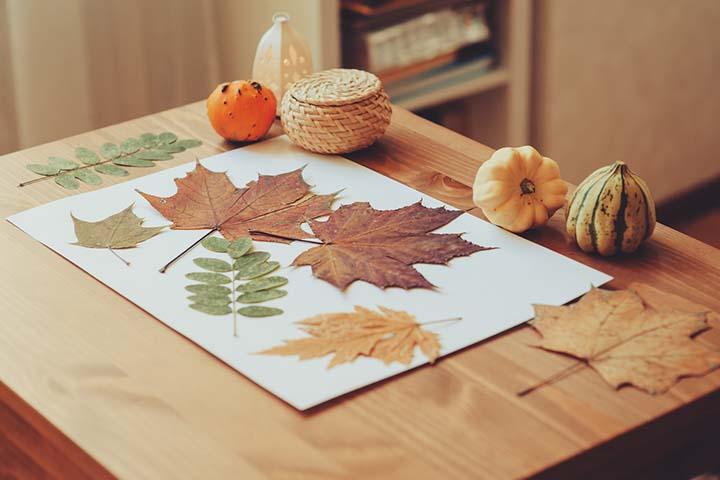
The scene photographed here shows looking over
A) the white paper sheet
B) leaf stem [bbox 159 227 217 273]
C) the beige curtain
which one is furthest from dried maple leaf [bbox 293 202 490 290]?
the beige curtain

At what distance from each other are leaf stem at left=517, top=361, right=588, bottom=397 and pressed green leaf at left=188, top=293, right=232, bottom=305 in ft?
1.05

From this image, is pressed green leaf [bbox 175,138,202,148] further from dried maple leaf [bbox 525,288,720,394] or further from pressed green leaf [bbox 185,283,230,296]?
dried maple leaf [bbox 525,288,720,394]

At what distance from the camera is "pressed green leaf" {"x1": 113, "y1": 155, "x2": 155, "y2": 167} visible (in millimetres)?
1396

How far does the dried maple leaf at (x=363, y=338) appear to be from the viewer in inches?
39.6

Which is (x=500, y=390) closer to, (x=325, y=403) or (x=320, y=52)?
(x=325, y=403)

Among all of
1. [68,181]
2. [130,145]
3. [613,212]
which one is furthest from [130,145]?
[613,212]

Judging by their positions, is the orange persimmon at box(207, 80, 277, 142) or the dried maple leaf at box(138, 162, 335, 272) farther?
the orange persimmon at box(207, 80, 277, 142)

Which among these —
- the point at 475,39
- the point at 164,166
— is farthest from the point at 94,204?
the point at 475,39

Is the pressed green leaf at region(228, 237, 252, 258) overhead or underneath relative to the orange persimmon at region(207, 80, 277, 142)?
underneath

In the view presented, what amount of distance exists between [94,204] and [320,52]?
0.94 metres

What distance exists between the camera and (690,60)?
278 cm

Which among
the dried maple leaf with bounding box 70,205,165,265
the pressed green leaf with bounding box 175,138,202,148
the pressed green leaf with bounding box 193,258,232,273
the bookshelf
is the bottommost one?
the bookshelf

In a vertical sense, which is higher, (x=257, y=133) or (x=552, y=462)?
(x=257, y=133)

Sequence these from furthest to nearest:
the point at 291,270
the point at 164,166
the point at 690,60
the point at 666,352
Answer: the point at 690,60, the point at 164,166, the point at 291,270, the point at 666,352
